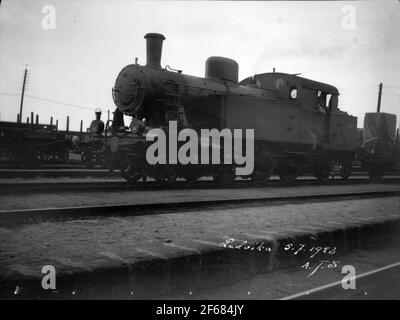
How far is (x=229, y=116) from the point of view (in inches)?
445

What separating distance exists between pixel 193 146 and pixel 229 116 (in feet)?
5.13

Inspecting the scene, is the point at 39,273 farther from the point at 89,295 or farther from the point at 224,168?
the point at 224,168

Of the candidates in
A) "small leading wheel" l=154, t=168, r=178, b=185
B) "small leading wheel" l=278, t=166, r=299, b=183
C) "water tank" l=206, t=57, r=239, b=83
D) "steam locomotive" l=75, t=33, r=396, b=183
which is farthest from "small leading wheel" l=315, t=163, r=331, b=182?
"small leading wheel" l=154, t=168, r=178, b=185

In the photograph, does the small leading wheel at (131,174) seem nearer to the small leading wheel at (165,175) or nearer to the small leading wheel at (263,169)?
the small leading wheel at (165,175)

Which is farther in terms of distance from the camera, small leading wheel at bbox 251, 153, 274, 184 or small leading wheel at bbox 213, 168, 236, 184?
small leading wheel at bbox 251, 153, 274, 184

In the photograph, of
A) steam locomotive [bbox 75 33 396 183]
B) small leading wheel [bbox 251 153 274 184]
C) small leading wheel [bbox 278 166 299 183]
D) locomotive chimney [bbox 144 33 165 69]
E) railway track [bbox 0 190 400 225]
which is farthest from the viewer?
small leading wheel [bbox 278 166 299 183]

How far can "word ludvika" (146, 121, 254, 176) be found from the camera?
33.1 feet

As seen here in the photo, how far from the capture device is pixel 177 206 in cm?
596

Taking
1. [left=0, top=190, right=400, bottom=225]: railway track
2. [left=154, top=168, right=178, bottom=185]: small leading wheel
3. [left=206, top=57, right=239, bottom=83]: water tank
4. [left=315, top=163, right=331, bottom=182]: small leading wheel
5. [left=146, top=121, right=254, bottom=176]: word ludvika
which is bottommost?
[left=0, top=190, right=400, bottom=225]: railway track

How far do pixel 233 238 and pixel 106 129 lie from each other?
7.62 meters

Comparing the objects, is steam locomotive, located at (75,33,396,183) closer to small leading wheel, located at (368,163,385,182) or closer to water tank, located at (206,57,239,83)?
water tank, located at (206,57,239,83)

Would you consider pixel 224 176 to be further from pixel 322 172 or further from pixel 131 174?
pixel 322 172
